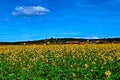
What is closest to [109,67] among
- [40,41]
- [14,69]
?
[14,69]

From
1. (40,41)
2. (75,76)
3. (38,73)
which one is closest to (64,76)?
(75,76)

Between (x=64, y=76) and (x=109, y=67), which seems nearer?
(x=64, y=76)

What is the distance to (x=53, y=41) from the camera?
47.0 meters

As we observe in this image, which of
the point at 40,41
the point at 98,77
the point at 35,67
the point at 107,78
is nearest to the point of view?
the point at 107,78

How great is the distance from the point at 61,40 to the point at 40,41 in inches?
160

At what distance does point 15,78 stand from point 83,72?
2.24 meters

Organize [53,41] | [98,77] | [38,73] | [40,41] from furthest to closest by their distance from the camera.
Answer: [40,41], [53,41], [38,73], [98,77]

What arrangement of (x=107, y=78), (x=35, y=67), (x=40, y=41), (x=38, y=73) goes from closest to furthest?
(x=107, y=78) < (x=38, y=73) < (x=35, y=67) < (x=40, y=41)

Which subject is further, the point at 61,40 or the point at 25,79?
the point at 61,40

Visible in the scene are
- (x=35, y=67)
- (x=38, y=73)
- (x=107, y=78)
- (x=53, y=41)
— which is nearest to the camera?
(x=107, y=78)

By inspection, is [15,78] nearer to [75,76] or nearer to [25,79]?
[25,79]

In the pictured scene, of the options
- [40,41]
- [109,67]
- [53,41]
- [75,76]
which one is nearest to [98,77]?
[75,76]

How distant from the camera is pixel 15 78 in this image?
12.9 meters

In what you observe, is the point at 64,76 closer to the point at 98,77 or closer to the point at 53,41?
the point at 98,77
